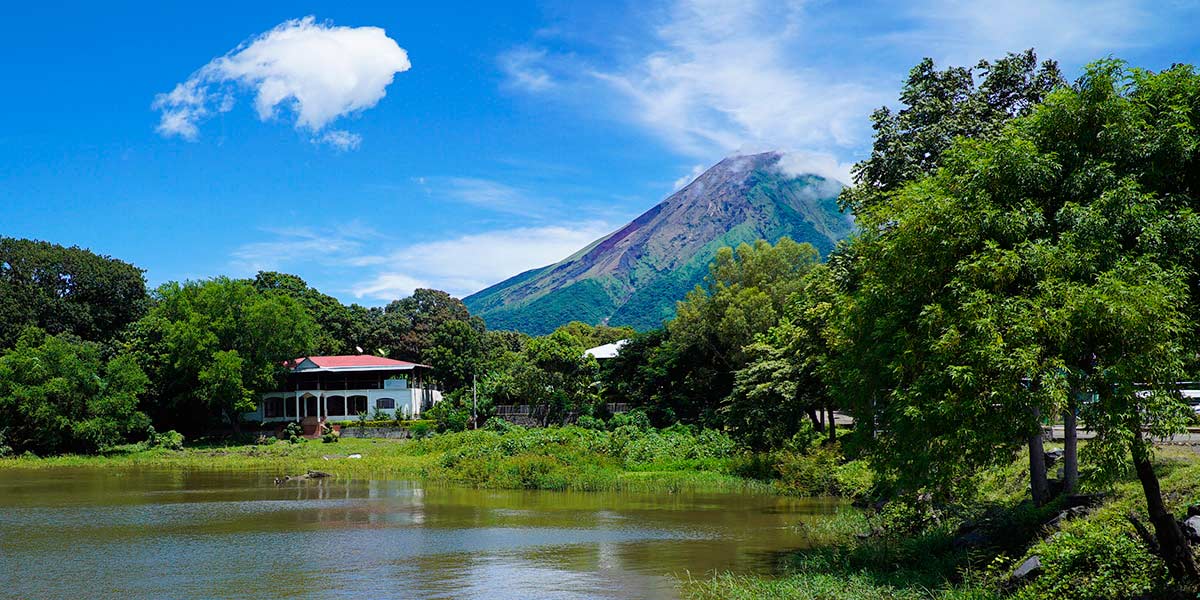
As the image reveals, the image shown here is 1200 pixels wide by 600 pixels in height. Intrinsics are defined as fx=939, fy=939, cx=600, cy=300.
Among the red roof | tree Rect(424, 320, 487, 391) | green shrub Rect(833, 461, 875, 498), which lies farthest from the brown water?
tree Rect(424, 320, 487, 391)

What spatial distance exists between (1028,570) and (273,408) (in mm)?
56753

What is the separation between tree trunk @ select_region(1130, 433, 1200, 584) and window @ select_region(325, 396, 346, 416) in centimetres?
5612

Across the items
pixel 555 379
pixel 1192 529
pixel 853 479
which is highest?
pixel 555 379

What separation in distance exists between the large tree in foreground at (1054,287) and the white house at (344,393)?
1952 inches

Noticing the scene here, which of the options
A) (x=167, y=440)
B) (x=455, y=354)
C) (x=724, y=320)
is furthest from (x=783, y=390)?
(x=455, y=354)

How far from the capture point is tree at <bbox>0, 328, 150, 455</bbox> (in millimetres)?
45531

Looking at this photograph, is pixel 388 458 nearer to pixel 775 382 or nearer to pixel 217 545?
pixel 775 382

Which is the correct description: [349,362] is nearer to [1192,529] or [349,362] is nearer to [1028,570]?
[1028,570]

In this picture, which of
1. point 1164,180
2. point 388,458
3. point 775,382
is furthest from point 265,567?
point 388,458

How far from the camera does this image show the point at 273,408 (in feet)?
204

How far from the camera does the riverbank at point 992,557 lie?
1173 centimetres

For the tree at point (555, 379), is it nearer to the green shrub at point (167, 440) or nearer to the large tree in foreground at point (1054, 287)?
the green shrub at point (167, 440)

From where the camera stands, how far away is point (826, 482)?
28375mm

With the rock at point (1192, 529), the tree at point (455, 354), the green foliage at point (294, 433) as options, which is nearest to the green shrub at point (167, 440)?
the green foliage at point (294, 433)
